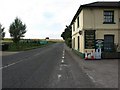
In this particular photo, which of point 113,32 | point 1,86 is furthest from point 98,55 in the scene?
point 1,86

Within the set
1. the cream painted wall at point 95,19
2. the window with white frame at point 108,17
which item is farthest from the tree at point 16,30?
the window with white frame at point 108,17

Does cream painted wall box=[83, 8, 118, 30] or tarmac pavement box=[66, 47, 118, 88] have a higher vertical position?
cream painted wall box=[83, 8, 118, 30]

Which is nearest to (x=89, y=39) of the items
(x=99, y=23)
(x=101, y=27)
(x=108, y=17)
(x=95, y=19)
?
(x=101, y=27)

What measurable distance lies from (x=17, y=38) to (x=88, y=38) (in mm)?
51569

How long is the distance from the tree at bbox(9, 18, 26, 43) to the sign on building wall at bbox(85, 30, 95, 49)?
166 ft

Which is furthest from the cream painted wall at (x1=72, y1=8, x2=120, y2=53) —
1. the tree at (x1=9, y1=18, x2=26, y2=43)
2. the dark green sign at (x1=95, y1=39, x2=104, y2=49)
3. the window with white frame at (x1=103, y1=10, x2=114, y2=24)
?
the tree at (x1=9, y1=18, x2=26, y2=43)

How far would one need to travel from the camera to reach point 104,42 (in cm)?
2478

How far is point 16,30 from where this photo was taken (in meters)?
72.5

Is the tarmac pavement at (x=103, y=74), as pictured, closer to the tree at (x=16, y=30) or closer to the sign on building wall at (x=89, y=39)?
the sign on building wall at (x=89, y=39)

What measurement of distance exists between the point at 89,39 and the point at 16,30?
51.0 m

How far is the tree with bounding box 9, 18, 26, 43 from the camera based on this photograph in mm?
72625

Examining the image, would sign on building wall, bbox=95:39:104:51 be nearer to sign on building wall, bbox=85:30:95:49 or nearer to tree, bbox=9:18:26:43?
sign on building wall, bbox=85:30:95:49

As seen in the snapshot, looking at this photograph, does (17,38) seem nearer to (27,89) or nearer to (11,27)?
(11,27)

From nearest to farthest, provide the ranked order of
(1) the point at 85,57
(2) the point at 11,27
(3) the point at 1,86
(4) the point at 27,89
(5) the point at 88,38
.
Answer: (4) the point at 27,89 < (3) the point at 1,86 < (1) the point at 85,57 < (5) the point at 88,38 < (2) the point at 11,27
